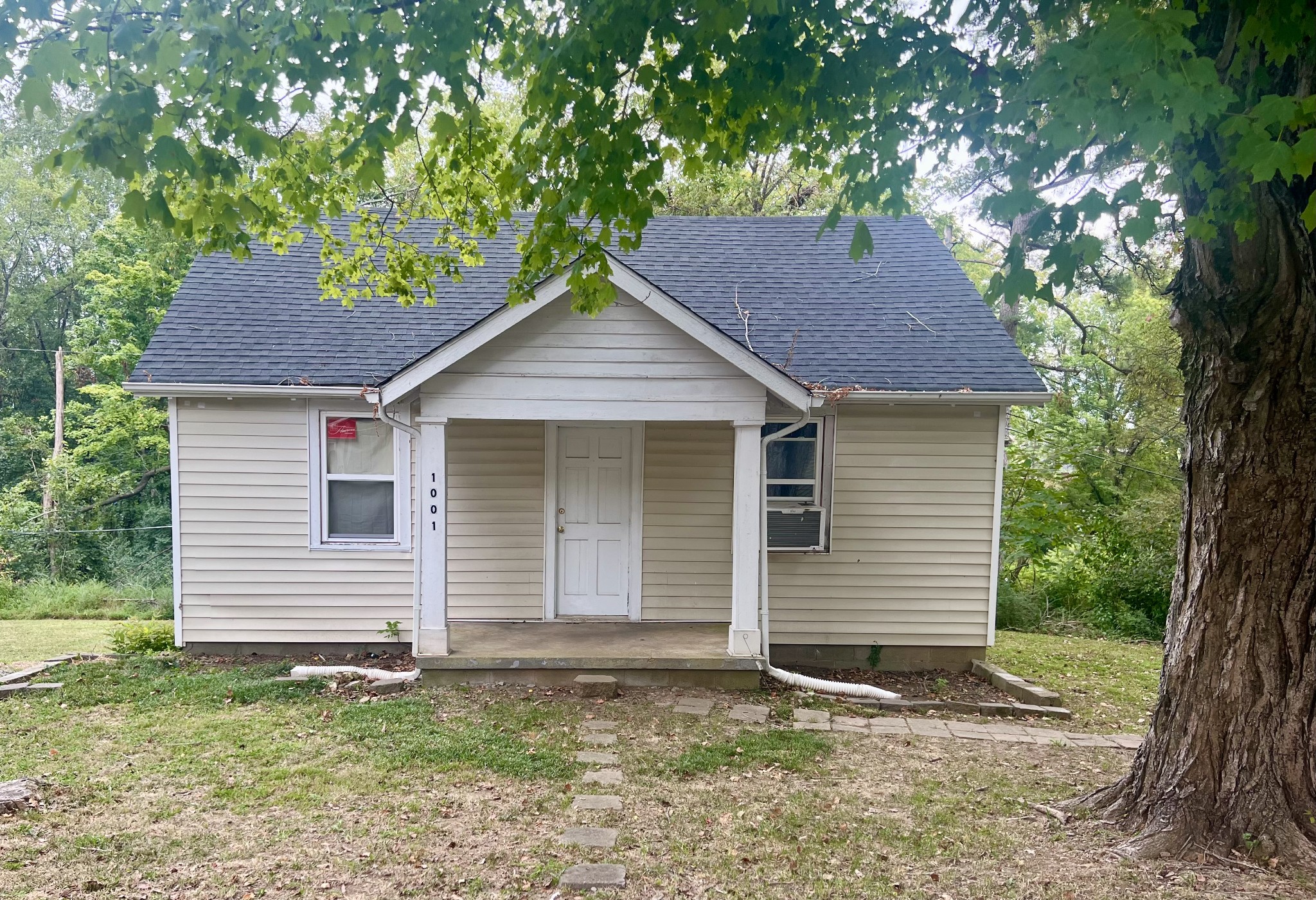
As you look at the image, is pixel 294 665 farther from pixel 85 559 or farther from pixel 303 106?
pixel 85 559

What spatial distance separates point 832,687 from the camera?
7.59 metres

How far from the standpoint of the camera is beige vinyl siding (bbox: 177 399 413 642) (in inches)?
339

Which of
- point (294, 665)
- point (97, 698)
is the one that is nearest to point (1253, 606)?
point (294, 665)

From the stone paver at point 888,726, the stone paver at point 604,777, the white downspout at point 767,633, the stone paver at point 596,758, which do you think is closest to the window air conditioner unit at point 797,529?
the white downspout at point 767,633

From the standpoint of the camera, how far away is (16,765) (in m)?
5.42

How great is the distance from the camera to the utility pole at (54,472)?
17250 millimetres

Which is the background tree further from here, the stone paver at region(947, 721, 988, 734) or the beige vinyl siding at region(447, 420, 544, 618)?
the beige vinyl siding at region(447, 420, 544, 618)

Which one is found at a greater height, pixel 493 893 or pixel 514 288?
pixel 514 288

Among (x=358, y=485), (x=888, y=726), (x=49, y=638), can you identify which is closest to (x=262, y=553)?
(x=358, y=485)

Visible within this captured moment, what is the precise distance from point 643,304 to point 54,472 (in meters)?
18.4

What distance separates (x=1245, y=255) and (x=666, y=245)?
8.20m

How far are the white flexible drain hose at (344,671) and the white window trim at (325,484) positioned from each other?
4.46 feet

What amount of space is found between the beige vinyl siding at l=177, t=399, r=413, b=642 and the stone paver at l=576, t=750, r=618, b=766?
3715mm

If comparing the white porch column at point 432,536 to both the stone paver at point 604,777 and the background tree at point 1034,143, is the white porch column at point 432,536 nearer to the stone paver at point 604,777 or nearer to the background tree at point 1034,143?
the stone paver at point 604,777
